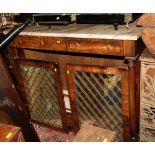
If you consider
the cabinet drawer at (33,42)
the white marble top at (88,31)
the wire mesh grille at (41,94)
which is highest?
the white marble top at (88,31)

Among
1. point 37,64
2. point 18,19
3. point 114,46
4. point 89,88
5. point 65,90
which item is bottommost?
point 65,90

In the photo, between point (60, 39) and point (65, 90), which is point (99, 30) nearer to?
point (60, 39)

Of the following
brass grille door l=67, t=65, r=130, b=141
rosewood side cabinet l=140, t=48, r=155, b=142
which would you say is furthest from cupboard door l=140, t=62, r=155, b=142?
brass grille door l=67, t=65, r=130, b=141

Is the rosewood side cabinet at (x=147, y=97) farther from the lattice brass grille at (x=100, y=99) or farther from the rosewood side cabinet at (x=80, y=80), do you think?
the lattice brass grille at (x=100, y=99)

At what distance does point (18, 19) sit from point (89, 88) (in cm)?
108

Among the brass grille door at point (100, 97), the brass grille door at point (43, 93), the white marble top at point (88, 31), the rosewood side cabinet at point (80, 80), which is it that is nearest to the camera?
the white marble top at point (88, 31)

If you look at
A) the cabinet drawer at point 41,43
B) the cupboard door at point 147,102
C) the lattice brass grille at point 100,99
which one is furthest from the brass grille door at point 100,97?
the cabinet drawer at point 41,43

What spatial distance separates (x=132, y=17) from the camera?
2.01 meters

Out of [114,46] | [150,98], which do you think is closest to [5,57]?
[114,46]

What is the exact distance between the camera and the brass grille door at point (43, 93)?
2551 millimetres

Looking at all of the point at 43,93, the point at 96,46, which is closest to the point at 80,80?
the point at 96,46

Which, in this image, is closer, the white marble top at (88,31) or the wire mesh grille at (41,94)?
the white marble top at (88,31)

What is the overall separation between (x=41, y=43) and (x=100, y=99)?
32.5 inches

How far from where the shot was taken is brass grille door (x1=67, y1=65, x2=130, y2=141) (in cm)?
218
